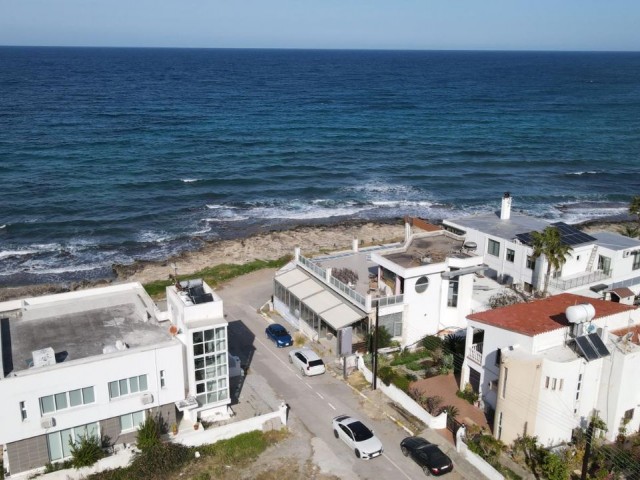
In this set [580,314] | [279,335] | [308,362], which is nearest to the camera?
[580,314]

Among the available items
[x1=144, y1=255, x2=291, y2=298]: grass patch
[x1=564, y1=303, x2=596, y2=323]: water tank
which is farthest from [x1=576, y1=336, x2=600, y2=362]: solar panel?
[x1=144, y1=255, x2=291, y2=298]: grass patch

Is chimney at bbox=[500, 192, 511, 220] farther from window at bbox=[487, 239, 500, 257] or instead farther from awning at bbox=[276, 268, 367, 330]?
awning at bbox=[276, 268, 367, 330]

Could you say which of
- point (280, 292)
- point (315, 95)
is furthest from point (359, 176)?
point (315, 95)

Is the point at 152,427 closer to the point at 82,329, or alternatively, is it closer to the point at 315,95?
the point at 82,329

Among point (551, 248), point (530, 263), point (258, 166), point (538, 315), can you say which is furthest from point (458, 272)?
point (258, 166)

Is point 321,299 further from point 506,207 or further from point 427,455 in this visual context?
point 506,207

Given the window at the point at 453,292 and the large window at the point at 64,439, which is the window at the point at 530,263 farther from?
the large window at the point at 64,439

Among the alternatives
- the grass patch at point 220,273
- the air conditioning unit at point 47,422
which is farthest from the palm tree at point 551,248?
the air conditioning unit at point 47,422
